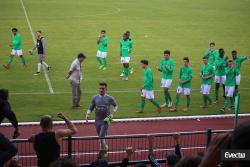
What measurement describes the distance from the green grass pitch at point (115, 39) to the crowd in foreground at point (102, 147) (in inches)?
267

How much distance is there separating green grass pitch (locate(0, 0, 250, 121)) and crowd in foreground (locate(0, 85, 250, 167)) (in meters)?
6.78

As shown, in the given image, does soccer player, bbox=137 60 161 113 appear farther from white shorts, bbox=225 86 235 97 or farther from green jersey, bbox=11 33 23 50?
green jersey, bbox=11 33 23 50

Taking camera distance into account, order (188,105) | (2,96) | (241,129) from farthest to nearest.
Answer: (188,105) → (2,96) → (241,129)

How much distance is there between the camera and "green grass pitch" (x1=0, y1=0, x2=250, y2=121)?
1667cm

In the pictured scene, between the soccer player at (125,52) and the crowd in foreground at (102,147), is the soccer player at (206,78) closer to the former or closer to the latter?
the soccer player at (125,52)

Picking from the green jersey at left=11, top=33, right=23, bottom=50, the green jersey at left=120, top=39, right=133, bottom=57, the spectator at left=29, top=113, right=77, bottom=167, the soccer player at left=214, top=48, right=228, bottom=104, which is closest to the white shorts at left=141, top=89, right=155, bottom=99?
the soccer player at left=214, top=48, right=228, bottom=104

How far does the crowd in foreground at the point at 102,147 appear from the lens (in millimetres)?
2484

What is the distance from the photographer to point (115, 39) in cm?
2850

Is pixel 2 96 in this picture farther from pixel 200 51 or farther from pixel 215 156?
pixel 200 51

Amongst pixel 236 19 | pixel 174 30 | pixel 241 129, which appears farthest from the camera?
pixel 236 19

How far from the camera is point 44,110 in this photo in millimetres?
15281

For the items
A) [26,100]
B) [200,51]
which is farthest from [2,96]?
[200,51]

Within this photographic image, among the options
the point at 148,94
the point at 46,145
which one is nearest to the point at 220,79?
the point at 148,94

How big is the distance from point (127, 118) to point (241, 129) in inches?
494
